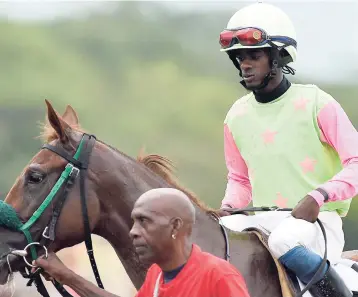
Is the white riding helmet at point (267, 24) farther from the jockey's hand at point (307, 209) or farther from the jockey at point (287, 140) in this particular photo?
the jockey's hand at point (307, 209)

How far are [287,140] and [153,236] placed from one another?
161 centimetres

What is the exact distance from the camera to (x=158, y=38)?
Result: 13133 mm

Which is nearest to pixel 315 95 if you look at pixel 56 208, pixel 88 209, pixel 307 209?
pixel 307 209

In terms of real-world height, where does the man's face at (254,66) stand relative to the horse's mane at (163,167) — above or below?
above

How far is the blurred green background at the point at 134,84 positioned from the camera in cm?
1159

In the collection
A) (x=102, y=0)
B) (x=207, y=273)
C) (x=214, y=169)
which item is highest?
(x=102, y=0)

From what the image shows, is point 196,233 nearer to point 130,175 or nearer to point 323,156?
point 130,175

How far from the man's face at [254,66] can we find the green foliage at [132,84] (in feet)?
20.8

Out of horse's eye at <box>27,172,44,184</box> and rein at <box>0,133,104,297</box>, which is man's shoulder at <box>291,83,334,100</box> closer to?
rein at <box>0,133,104,297</box>

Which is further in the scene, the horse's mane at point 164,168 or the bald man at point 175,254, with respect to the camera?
the horse's mane at point 164,168

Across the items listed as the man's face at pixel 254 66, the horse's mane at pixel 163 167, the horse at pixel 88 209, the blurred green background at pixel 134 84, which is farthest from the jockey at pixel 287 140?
the blurred green background at pixel 134 84

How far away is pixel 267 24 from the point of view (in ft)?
14.9

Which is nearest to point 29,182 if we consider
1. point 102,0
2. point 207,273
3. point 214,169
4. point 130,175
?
point 130,175

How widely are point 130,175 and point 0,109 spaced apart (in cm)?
873
